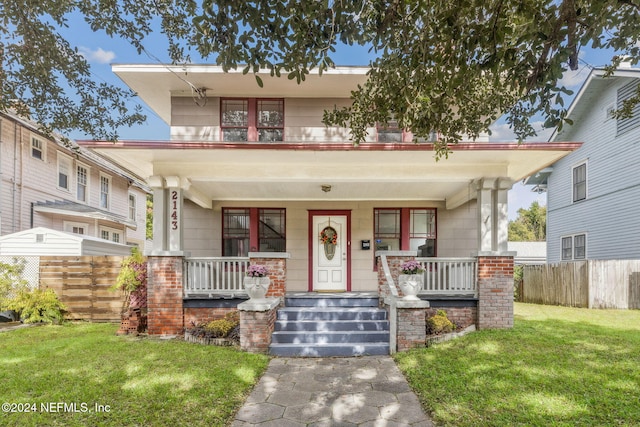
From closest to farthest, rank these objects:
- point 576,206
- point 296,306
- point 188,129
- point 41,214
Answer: point 296,306 → point 188,129 → point 41,214 → point 576,206

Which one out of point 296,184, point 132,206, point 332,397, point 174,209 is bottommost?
point 332,397

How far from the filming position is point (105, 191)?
1545 centimetres

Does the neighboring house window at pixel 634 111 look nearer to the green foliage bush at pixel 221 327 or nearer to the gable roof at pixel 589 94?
the gable roof at pixel 589 94

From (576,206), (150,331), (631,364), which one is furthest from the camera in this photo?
(576,206)

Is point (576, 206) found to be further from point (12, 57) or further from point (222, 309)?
point (12, 57)

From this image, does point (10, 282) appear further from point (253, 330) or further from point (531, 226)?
point (531, 226)

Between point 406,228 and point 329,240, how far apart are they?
6.97 feet

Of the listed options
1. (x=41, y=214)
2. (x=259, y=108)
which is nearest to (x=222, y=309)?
(x=259, y=108)

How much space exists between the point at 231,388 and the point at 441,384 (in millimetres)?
2555

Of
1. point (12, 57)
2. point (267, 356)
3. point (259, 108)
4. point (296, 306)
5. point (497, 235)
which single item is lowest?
point (267, 356)

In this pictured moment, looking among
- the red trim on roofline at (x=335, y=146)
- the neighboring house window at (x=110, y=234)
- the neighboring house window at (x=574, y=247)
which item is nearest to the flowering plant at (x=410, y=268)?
the red trim on roofline at (x=335, y=146)

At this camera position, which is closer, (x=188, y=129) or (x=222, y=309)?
(x=222, y=309)

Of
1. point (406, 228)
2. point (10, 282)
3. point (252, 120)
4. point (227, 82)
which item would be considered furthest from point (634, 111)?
point (10, 282)

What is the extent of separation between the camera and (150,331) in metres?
6.57
